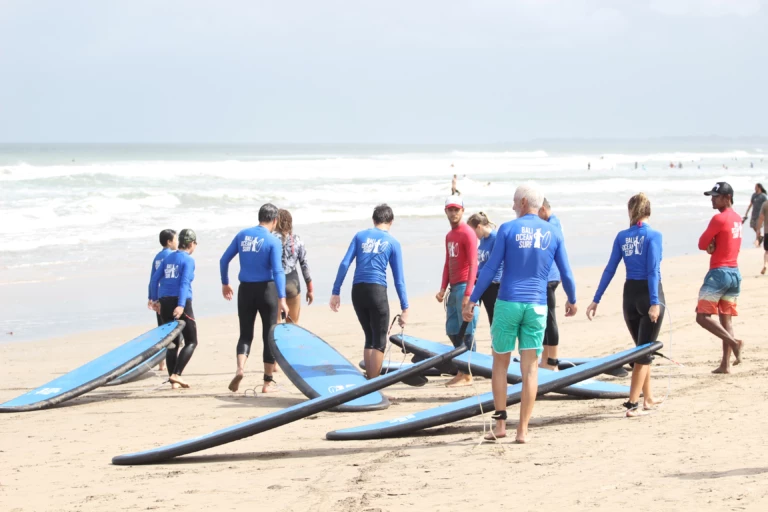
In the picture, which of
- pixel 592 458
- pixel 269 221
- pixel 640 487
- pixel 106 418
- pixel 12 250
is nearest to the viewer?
pixel 640 487

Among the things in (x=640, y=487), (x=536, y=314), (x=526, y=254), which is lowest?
(x=640, y=487)

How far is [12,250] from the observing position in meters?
19.7

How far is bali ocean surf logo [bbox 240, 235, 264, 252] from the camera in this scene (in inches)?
314

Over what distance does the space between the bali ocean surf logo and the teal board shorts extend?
9.88ft

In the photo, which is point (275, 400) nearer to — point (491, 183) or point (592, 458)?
point (592, 458)

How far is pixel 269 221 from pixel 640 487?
15.1 ft

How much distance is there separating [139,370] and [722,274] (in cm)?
566

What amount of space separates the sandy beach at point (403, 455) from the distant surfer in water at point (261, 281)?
0.42m

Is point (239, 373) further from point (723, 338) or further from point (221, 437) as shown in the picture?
point (723, 338)

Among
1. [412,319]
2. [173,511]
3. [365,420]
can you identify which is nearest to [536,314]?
[365,420]

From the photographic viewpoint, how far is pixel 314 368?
7734mm

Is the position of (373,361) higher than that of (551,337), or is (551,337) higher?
(551,337)

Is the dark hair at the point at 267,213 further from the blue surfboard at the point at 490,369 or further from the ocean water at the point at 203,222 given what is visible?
the ocean water at the point at 203,222

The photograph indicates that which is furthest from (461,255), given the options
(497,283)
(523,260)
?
(523,260)
